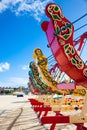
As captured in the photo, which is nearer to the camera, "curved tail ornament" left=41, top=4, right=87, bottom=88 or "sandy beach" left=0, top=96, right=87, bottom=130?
"curved tail ornament" left=41, top=4, right=87, bottom=88

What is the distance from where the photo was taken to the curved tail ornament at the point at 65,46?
783 cm

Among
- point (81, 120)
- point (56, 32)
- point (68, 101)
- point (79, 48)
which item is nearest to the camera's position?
point (81, 120)

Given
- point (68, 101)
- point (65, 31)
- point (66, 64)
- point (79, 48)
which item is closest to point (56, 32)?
point (65, 31)

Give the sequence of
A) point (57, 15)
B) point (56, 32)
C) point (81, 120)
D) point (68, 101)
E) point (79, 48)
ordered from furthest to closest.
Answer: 1. point (68, 101)
2. point (79, 48)
3. point (57, 15)
4. point (56, 32)
5. point (81, 120)

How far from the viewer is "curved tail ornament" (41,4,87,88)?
7.83m

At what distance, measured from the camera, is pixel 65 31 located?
A: 814 centimetres

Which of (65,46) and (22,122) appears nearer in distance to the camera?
(65,46)

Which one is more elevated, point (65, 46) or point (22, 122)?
point (65, 46)

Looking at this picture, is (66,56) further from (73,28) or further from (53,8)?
(53,8)

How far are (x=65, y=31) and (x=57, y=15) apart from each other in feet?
2.11

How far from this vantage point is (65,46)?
7.85m

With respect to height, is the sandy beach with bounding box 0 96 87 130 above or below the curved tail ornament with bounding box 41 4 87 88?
below

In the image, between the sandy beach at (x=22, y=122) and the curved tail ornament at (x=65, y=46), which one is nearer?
the curved tail ornament at (x=65, y=46)

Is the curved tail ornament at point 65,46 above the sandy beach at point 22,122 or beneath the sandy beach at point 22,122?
above
